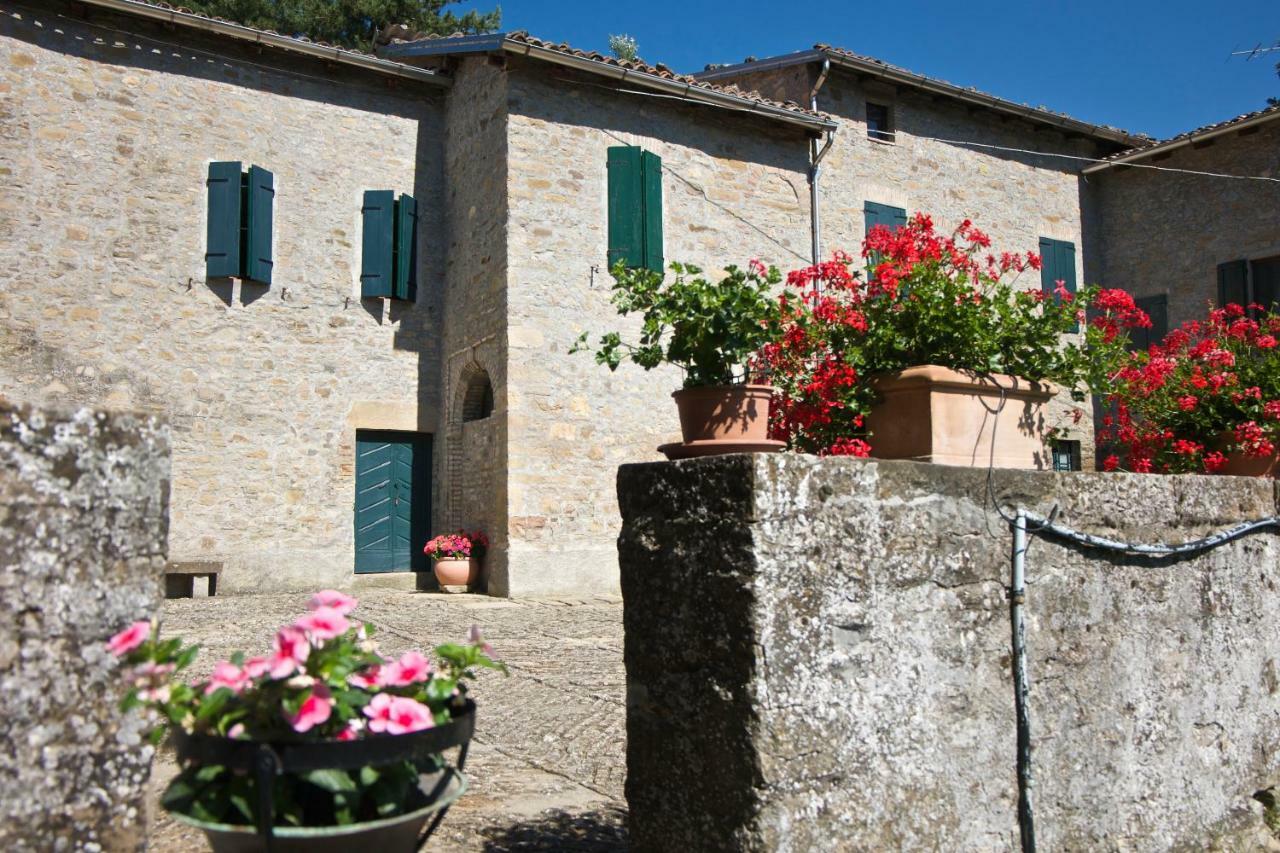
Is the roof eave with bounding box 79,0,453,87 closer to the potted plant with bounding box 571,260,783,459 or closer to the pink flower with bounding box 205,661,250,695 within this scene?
the potted plant with bounding box 571,260,783,459

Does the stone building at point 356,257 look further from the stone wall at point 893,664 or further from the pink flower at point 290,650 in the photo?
the pink flower at point 290,650

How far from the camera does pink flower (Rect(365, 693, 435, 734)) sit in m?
1.57

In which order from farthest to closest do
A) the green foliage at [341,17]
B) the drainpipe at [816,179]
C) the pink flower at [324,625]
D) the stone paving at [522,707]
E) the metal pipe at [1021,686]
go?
the green foliage at [341,17] < the drainpipe at [816,179] < the stone paving at [522,707] < the metal pipe at [1021,686] < the pink flower at [324,625]

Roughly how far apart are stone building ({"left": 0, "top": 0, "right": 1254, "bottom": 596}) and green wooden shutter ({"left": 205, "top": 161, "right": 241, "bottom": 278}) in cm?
3

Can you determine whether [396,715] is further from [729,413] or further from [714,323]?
[714,323]

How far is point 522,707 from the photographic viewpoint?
5.07m

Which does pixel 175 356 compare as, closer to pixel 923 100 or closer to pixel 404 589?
pixel 404 589

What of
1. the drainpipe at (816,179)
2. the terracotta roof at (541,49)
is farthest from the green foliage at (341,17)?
the drainpipe at (816,179)

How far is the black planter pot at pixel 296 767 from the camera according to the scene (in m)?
1.47

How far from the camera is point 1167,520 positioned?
124 inches

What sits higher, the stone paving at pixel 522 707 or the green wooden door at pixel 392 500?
the green wooden door at pixel 392 500

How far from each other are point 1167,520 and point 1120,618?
40 cm

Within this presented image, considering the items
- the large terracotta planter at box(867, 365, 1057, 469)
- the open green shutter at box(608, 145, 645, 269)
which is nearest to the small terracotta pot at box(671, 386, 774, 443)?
the large terracotta planter at box(867, 365, 1057, 469)

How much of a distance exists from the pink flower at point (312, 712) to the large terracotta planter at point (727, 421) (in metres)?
1.86
